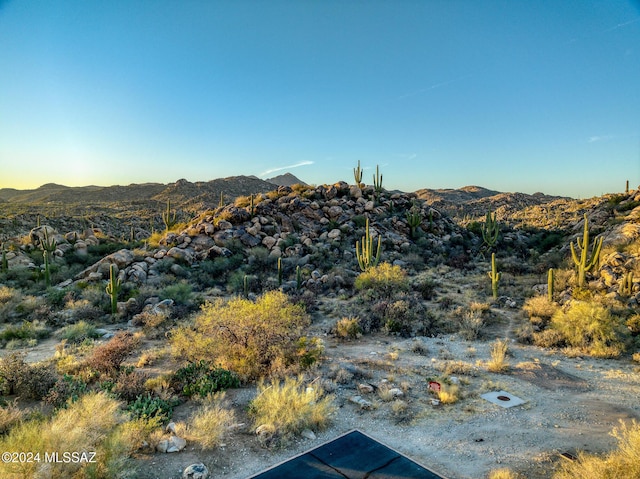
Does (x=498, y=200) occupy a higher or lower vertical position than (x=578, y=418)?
higher

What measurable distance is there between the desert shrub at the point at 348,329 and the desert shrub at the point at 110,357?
5.59 metres

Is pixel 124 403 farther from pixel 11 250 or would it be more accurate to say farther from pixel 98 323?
pixel 11 250

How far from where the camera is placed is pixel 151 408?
6414mm

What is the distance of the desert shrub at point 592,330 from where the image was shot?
32.7 ft

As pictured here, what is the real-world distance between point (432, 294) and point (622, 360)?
6939mm

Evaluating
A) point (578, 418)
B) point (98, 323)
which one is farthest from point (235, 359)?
point (98, 323)

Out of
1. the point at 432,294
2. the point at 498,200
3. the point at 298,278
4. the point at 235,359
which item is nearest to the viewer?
the point at 235,359

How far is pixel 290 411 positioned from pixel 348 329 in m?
5.55

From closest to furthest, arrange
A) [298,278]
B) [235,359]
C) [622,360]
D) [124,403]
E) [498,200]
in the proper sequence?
[124,403] → [235,359] → [622,360] → [298,278] → [498,200]

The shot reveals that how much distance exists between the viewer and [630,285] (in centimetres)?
1281

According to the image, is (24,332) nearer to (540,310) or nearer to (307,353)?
(307,353)

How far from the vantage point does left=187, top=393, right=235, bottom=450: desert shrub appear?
5672 millimetres

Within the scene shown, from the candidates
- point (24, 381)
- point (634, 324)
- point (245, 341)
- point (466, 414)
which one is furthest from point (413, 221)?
point (24, 381)

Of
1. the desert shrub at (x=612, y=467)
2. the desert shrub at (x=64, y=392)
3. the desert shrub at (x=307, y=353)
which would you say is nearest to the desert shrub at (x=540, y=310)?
the desert shrub at (x=307, y=353)
